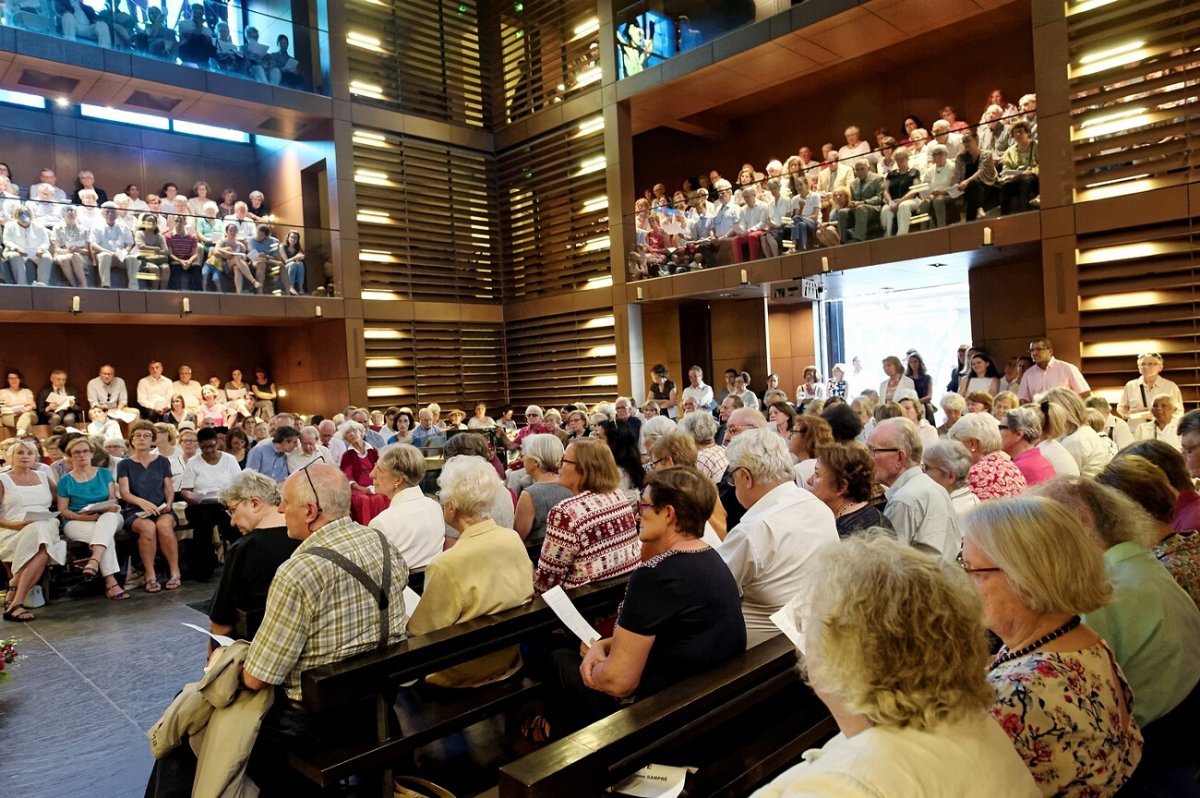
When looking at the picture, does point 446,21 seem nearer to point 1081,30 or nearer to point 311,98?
point 311,98

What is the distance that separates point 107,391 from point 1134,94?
14.3 meters

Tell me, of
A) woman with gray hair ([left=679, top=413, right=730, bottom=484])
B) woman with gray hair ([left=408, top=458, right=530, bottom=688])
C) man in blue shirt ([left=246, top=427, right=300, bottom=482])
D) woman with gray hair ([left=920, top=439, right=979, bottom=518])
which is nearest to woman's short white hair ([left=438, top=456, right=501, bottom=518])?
woman with gray hair ([left=408, top=458, right=530, bottom=688])

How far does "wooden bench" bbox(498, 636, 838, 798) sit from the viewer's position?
1.69 meters

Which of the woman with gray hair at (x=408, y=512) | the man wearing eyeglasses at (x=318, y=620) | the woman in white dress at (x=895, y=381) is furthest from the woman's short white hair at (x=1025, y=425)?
the woman in white dress at (x=895, y=381)

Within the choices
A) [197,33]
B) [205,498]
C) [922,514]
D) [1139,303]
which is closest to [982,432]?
[922,514]

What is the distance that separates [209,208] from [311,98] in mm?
2543

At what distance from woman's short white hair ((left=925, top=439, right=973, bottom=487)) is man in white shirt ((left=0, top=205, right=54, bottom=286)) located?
10.8 meters

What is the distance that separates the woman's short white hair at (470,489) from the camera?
3014 mm

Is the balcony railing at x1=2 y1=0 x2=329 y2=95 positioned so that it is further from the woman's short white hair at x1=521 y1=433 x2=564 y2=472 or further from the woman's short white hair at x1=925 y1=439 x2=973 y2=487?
the woman's short white hair at x1=925 y1=439 x2=973 y2=487

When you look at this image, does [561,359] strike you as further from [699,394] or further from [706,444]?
[706,444]

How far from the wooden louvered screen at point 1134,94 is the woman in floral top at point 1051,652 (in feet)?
26.2

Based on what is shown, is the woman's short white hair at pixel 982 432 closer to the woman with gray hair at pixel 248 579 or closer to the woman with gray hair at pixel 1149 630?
the woman with gray hair at pixel 1149 630

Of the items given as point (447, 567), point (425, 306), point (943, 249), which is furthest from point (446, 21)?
point (447, 567)

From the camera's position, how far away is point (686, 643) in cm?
219
